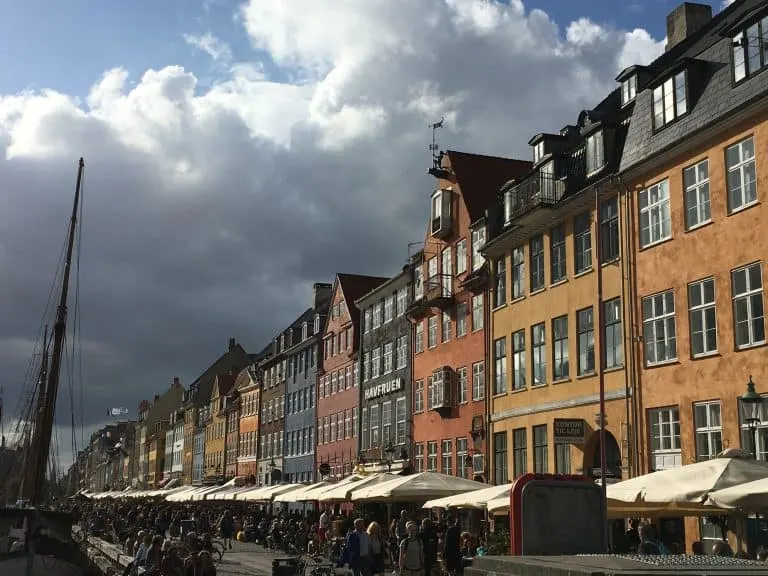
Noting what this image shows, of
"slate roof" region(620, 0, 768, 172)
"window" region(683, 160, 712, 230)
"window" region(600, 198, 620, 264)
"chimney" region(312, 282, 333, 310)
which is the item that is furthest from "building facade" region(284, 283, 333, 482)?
"window" region(683, 160, 712, 230)

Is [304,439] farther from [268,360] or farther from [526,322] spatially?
[526,322]

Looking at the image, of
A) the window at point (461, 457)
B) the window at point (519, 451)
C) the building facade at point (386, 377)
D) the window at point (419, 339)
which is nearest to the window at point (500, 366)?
the window at point (519, 451)

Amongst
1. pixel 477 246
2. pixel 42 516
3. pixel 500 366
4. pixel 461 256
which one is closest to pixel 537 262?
pixel 500 366

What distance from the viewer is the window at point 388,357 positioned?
164 ft

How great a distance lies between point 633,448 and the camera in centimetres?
2602

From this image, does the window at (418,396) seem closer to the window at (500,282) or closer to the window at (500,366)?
the window at (500,366)

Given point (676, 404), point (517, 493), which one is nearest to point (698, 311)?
point (676, 404)

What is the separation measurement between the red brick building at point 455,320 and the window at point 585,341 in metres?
7.66

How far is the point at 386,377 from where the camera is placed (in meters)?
50.2

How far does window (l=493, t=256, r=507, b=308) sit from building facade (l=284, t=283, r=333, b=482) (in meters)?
30.6

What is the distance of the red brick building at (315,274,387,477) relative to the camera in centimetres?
5649

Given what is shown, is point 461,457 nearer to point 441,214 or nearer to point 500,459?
point 500,459

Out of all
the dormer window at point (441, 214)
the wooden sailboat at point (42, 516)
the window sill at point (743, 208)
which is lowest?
the wooden sailboat at point (42, 516)

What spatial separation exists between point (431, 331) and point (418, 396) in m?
3.30
